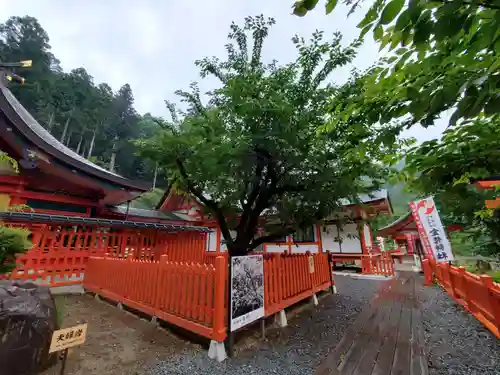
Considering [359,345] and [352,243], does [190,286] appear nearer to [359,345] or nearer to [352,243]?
[359,345]

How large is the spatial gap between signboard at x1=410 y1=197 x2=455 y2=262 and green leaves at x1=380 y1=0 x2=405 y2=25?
8201 mm

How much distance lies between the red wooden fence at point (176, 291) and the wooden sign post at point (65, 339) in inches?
60.8

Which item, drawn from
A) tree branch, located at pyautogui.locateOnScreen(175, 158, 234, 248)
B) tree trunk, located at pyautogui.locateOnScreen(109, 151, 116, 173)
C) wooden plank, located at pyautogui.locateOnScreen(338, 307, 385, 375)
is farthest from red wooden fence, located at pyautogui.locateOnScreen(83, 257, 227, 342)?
tree trunk, located at pyautogui.locateOnScreen(109, 151, 116, 173)

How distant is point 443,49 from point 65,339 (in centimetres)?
417

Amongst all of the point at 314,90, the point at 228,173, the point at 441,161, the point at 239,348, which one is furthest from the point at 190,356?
the point at 314,90

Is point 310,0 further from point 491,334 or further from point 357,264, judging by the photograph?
point 357,264

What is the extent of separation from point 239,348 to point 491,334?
448 centimetres

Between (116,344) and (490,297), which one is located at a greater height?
(490,297)

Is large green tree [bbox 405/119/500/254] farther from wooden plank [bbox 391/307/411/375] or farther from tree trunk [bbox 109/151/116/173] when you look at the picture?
tree trunk [bbox 109/151/116/173]

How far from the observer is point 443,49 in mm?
1729

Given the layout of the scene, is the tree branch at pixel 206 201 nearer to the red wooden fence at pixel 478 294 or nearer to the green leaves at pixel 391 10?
the green leaves at pixel 391 10

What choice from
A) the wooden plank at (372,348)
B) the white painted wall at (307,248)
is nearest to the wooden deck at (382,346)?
the wooden plank at (372,348)

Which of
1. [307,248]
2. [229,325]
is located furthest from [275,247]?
[229,325]

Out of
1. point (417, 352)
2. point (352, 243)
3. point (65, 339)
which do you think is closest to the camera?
point (65, 339)
